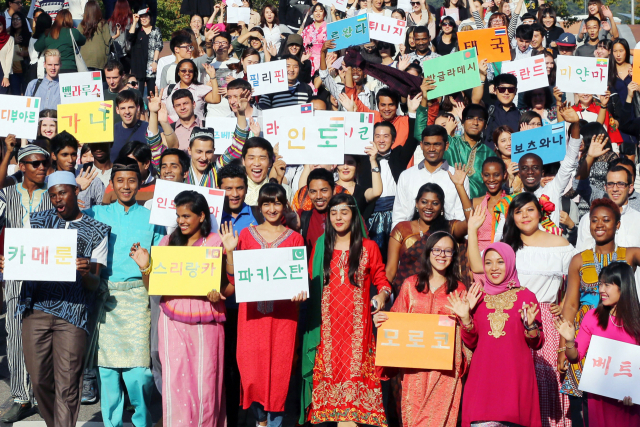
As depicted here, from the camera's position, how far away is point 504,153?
8578mm

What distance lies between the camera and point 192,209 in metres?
6.08

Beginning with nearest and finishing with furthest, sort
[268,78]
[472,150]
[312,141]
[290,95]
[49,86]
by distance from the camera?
[312,141] → [472,150] → [268,78] → [49,86] → [290,95]

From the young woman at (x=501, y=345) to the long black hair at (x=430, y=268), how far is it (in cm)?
19

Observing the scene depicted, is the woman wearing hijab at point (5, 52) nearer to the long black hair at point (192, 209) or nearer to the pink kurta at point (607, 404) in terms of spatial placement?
the long black hair at point (192, 209)

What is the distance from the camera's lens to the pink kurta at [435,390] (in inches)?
226

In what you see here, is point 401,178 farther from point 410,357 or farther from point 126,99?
point 126,99

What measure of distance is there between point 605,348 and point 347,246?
79.0 inches

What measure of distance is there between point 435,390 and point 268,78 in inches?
208

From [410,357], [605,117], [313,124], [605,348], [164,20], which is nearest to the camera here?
[605,348]

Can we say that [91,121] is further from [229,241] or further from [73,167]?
[229,241]

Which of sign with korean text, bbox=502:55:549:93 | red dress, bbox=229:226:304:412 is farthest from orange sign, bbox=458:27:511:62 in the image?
red dress, bbox=229:226:304:412

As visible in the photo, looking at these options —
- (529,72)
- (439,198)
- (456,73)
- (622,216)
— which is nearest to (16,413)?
(439,198)

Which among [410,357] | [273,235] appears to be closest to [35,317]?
[273,235]

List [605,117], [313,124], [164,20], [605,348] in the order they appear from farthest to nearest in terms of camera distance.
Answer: [164,20]
[605,117]
[313,124]
[605,348]
